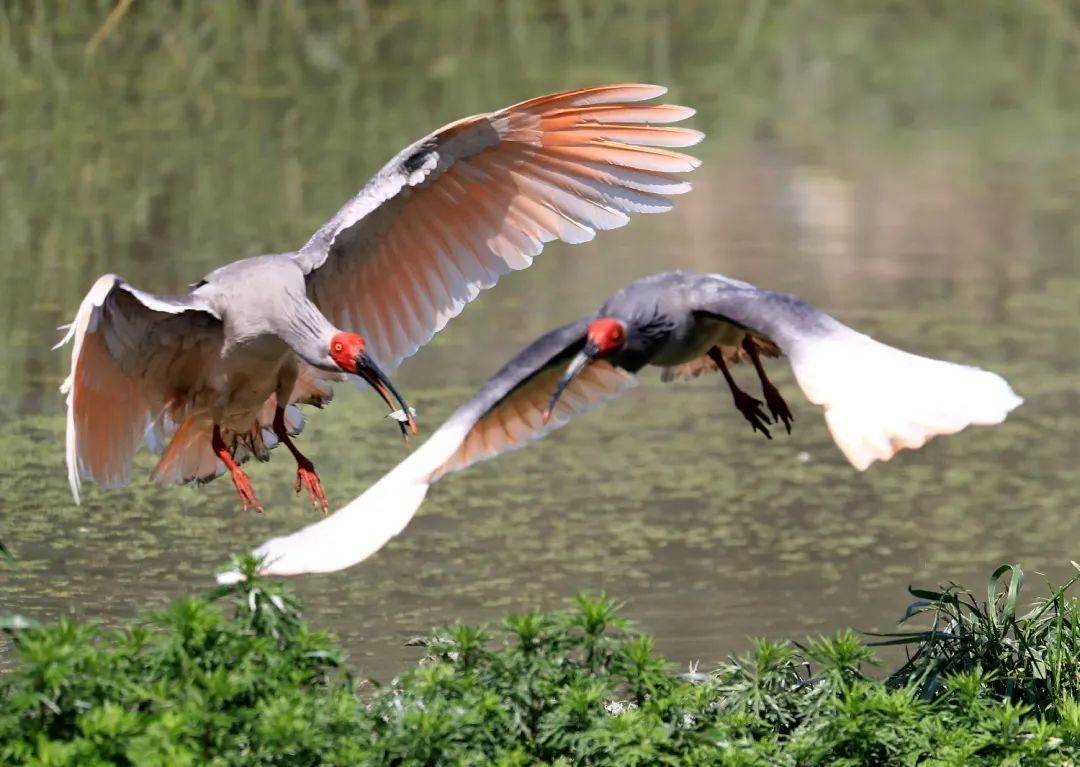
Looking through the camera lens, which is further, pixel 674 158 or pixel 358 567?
pixel 358 567

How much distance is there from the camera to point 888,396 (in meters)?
4.59

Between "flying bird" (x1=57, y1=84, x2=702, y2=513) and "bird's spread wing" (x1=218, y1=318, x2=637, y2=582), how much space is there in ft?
1.35

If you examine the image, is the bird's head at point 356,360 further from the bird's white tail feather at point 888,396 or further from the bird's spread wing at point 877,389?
the bird's white tail feather at point 888,396

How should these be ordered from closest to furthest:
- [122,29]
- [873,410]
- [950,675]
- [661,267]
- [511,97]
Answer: [873,410]
[950,675]
[661,267]
[511,97]
[122,29]

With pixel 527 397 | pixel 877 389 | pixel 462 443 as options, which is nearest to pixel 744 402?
pixel 527 397

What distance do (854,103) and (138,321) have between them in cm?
968

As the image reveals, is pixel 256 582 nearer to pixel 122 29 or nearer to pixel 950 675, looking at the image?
pixel 950 675

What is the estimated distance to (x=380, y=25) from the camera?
55.0 feet

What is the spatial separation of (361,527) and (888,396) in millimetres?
1168

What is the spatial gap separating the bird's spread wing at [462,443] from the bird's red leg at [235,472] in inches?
40.5

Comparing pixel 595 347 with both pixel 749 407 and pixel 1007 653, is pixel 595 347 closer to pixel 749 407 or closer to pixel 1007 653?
pixel 749 407

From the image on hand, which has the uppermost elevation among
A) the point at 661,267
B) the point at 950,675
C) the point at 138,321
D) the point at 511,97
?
the point at 511,97

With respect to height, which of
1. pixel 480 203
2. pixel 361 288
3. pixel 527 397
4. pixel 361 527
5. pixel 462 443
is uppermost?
pixel 480 203

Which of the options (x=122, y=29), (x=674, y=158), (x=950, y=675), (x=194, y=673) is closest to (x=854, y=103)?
(x=122, y=29)
